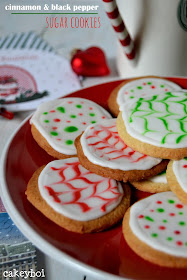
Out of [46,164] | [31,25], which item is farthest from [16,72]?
[46,164]

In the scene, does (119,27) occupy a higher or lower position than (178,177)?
→ higher

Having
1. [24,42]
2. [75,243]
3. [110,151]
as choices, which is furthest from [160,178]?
[24,42]

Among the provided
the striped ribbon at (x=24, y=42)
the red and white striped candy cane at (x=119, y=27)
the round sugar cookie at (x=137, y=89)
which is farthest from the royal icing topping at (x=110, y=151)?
the striped ribbon at (x=24, y=42)

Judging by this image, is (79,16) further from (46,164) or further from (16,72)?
(46,164)

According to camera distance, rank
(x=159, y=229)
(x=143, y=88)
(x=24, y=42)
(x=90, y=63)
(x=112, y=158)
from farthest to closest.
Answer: (x=24, y=42) < (x=90, y=63) < (x=143, y=88) < (x=112, y=158) < (x=159, y=229)

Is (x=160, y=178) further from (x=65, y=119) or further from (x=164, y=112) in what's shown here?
(x=65, y=119)

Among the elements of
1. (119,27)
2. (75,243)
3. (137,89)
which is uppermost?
(119,27)

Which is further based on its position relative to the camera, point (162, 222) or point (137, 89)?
point (137, 89)

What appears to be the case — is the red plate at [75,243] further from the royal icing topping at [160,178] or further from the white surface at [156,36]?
the white surface at [156,36]
